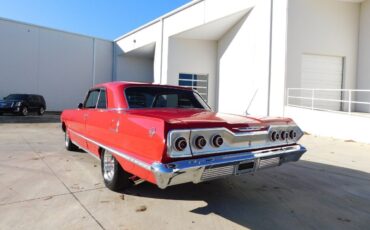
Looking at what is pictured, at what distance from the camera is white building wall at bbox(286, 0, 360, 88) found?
13594 mm

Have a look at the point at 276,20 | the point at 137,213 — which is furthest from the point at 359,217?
the point at 276,20

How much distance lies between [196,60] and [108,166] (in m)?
15.9

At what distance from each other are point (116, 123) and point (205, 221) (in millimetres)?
1737

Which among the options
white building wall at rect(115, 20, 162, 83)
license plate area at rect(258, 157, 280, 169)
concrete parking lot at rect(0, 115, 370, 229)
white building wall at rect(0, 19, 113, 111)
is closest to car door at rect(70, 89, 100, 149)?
concrete parking lot at rect(0, 115, 370, 229)

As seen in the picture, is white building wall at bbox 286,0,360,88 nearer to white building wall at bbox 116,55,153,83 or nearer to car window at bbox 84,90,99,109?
car window at bbox 84,90,99,109

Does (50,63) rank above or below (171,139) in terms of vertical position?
above

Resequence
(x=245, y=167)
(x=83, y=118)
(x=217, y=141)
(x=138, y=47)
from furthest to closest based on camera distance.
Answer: (x=138, y=47), (x=83, y=118), (x=245, y=167), (x=217, y=141)

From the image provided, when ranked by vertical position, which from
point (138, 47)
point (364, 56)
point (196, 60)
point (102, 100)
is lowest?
point (102, 100)

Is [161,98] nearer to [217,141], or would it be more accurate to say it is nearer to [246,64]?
[217,141]

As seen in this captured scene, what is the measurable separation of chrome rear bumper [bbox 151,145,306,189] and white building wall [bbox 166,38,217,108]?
15950 millimetres

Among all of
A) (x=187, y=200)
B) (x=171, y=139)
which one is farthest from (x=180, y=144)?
(x=187, y=200)

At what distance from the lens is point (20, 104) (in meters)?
20.0

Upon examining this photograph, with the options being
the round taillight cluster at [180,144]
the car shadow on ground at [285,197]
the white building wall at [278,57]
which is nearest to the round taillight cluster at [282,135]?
the car shadow on ground at [285,197]

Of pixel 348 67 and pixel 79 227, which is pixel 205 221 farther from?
pixel 348 67
